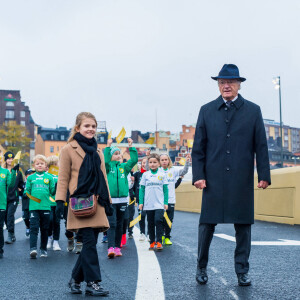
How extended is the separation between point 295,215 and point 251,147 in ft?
29.7

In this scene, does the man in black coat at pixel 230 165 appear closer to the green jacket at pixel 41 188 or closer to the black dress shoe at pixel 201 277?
the black dress shoe at pixel 201 277

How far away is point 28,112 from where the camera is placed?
119312mm

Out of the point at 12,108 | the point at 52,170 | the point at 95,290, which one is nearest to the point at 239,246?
the point at 95,290

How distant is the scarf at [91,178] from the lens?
5.34 meters

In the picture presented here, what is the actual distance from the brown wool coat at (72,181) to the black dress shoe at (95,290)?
51cm

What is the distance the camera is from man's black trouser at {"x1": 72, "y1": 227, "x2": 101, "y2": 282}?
17.0ft

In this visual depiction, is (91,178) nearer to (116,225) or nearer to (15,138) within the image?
(116,225)

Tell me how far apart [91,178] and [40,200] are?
382 cm

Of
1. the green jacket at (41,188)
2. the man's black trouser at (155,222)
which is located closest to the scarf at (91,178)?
the green jacket at (41,188)

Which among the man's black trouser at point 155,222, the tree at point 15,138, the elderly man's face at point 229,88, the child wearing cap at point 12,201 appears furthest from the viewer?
the tree at point 15,138

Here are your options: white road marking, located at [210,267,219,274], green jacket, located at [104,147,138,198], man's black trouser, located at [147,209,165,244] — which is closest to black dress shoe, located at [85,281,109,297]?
white road marking, located at [210,267,219,274]

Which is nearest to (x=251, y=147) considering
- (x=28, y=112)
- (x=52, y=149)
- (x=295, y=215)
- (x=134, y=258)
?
(x=134, y=258)

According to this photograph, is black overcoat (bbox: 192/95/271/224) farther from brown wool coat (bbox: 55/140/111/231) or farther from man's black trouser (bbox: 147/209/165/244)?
man's black trouser (bbox: 147/209/165/244)

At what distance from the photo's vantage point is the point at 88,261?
17.1 feet
